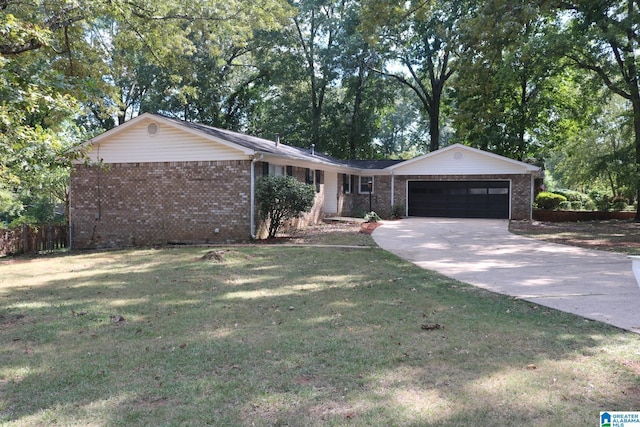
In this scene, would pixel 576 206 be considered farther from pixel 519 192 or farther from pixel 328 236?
pixel 328 236

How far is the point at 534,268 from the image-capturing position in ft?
29.5

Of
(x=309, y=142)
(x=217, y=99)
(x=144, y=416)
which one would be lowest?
(x=144, y=416)

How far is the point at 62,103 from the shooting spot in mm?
6965

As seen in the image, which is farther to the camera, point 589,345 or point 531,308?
point 531,308

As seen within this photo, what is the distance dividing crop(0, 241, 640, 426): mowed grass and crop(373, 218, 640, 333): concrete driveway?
60 centimetres

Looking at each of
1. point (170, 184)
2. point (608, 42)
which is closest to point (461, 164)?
point (608, 42)

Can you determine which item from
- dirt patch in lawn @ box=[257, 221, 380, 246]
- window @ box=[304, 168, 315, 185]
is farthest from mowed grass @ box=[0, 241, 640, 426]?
window @ box=[304, 168, 315, 185]

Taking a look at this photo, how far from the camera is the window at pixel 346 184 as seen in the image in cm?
2305

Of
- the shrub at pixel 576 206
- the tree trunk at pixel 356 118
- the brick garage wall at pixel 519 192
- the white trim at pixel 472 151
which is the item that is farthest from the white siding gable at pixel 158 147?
the shrub at pixel 576 206

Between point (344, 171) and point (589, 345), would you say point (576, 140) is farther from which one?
point (589, 345)

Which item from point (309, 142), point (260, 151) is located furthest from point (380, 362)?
point (309, 142)

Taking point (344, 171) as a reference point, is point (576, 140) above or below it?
above

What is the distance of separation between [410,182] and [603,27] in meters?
11.0

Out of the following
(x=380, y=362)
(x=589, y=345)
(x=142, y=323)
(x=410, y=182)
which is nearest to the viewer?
(x=380, y=362)
